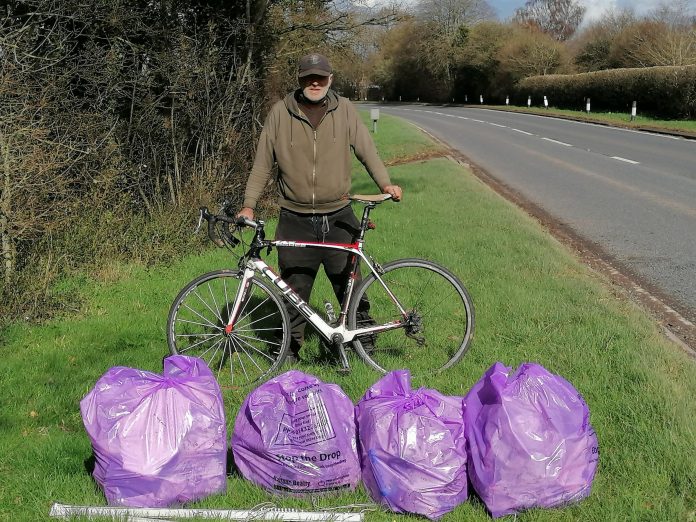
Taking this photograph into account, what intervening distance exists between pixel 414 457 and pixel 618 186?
35.7ft

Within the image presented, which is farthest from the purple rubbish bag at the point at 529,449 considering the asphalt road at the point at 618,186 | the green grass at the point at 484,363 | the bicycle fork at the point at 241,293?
the asphalt road at the point at 618,186

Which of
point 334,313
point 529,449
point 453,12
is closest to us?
point 529,449

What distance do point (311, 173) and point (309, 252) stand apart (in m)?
0.54

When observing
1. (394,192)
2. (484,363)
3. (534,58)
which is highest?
(534,58)

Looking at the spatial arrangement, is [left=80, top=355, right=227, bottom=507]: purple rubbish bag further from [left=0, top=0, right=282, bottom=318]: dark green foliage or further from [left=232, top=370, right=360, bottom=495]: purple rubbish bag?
[left=0, top=0, right=282, bottom=318]: dark green foliage

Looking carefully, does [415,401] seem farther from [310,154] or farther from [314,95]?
[314,95]

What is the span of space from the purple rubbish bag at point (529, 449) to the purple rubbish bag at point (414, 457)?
0.10m

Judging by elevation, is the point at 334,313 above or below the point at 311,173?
below

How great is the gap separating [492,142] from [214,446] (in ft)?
68.8

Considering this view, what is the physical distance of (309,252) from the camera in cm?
442

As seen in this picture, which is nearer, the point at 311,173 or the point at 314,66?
the point at 314,66

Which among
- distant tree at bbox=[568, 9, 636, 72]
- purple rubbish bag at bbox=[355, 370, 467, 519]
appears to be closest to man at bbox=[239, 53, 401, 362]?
purple rubbish bag at bbox=[355, 370, 467, 519]

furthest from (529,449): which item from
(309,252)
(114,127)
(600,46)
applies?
(600,46)

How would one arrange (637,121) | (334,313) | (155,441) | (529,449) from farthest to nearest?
(637,121), (334,313), (155,441), (529,449)
